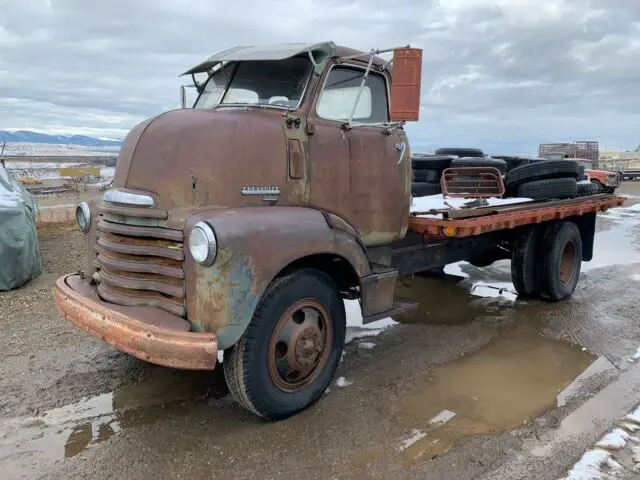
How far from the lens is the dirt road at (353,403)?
326 centimetres

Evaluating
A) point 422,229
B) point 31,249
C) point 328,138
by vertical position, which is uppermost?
point 328,138

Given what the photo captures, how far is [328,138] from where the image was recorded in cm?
418

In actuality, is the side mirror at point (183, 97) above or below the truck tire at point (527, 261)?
above

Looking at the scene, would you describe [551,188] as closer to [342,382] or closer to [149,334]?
[342,382]

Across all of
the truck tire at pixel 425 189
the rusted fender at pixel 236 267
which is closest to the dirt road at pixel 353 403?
the rusted fender at pixel 236 267

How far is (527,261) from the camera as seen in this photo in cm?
676

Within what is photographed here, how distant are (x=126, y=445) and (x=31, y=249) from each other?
15.6 feet

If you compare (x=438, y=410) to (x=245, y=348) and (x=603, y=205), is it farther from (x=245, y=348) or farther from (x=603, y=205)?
(x=603, y=205)

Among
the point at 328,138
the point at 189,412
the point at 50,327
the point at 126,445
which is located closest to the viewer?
the point at 126,445

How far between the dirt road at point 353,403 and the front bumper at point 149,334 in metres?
0.66

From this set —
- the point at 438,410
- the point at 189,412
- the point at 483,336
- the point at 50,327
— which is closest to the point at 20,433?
the point at 189,412

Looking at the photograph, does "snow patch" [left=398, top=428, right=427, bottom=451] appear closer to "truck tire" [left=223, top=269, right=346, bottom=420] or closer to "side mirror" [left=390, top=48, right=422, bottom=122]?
"truck tire" [left=223, top=269, right=346, bottom=420]

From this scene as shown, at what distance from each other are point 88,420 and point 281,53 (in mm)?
3037

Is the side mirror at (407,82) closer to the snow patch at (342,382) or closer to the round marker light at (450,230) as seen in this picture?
the round marker light at (450,230)
